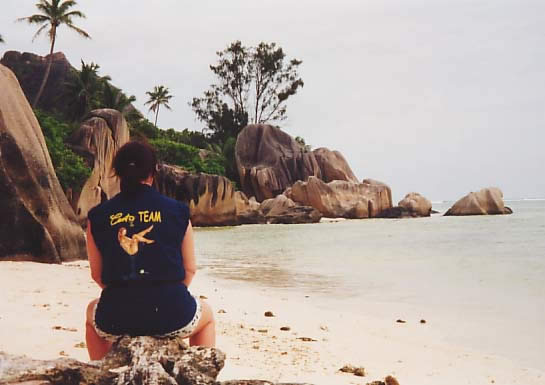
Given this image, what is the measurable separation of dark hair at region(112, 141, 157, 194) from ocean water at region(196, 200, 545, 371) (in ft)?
11.2

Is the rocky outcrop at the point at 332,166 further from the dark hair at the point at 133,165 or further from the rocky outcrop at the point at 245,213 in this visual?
the dark hair at the point at 133,165

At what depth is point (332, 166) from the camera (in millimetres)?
43094

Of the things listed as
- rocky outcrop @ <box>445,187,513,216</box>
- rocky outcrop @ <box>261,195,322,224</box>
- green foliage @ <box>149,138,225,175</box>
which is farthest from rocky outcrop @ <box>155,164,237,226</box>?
rocky outcrop @ <box>445,187,513,216</box>

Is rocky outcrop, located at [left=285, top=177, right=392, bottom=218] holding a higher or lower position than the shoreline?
higher

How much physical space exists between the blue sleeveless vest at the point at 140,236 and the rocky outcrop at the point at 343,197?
117 feet

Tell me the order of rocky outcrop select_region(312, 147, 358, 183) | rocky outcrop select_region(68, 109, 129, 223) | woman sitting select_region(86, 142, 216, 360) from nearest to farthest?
woman sitting select_region(86, 142, 216, 360), rocky outcrop select_region(68, 109, 129, 223), rocky outcrop select_region(312, 147, 358, 183)

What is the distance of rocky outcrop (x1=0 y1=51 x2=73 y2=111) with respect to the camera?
132 feet

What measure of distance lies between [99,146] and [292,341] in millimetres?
17208

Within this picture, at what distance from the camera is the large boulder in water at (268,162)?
4038cm

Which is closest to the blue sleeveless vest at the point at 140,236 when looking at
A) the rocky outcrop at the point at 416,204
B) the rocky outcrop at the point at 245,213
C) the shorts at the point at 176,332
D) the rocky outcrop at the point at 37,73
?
the shorts at the point at 176,332

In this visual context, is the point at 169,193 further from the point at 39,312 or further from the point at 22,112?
the point at 39,312

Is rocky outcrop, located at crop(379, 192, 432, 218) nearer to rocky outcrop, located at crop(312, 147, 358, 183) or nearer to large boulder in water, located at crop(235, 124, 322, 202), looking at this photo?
rocky outcrop, located at crop(312, 147, 358, 183)

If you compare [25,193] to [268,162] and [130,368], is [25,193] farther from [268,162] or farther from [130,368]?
[268,162]

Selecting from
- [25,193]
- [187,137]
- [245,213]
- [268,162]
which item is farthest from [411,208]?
[25,193]
